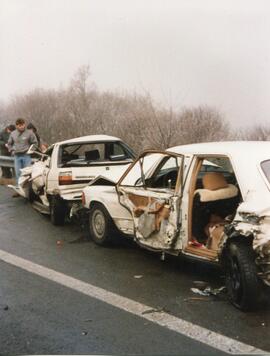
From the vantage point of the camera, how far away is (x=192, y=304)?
486cm

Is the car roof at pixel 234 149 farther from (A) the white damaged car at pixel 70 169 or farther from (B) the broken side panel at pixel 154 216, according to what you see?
(A) the white damaged car at pixel 70 169

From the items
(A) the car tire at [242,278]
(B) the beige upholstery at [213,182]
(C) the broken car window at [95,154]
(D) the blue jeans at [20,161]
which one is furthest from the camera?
(D) the blue jeans at [20,161]

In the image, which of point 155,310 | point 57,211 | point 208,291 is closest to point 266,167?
point 208,291

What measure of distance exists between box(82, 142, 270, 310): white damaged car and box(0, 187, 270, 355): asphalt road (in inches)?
11.1

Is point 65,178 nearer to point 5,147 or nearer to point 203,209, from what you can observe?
point 203,209

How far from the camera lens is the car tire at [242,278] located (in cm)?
448

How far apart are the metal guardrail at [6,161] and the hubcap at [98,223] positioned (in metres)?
6.81

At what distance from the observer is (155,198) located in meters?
5.89

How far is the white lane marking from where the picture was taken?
3.91 m

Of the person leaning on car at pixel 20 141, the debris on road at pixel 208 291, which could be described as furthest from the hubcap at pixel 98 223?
the person leaning on car at pixel 20 141

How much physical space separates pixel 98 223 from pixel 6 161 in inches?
288

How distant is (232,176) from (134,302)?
1.81 meters

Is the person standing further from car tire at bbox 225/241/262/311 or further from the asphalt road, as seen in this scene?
car tire at bbox 225/241/262/311

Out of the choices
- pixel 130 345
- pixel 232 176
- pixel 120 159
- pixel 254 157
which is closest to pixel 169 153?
pixel 232 176
